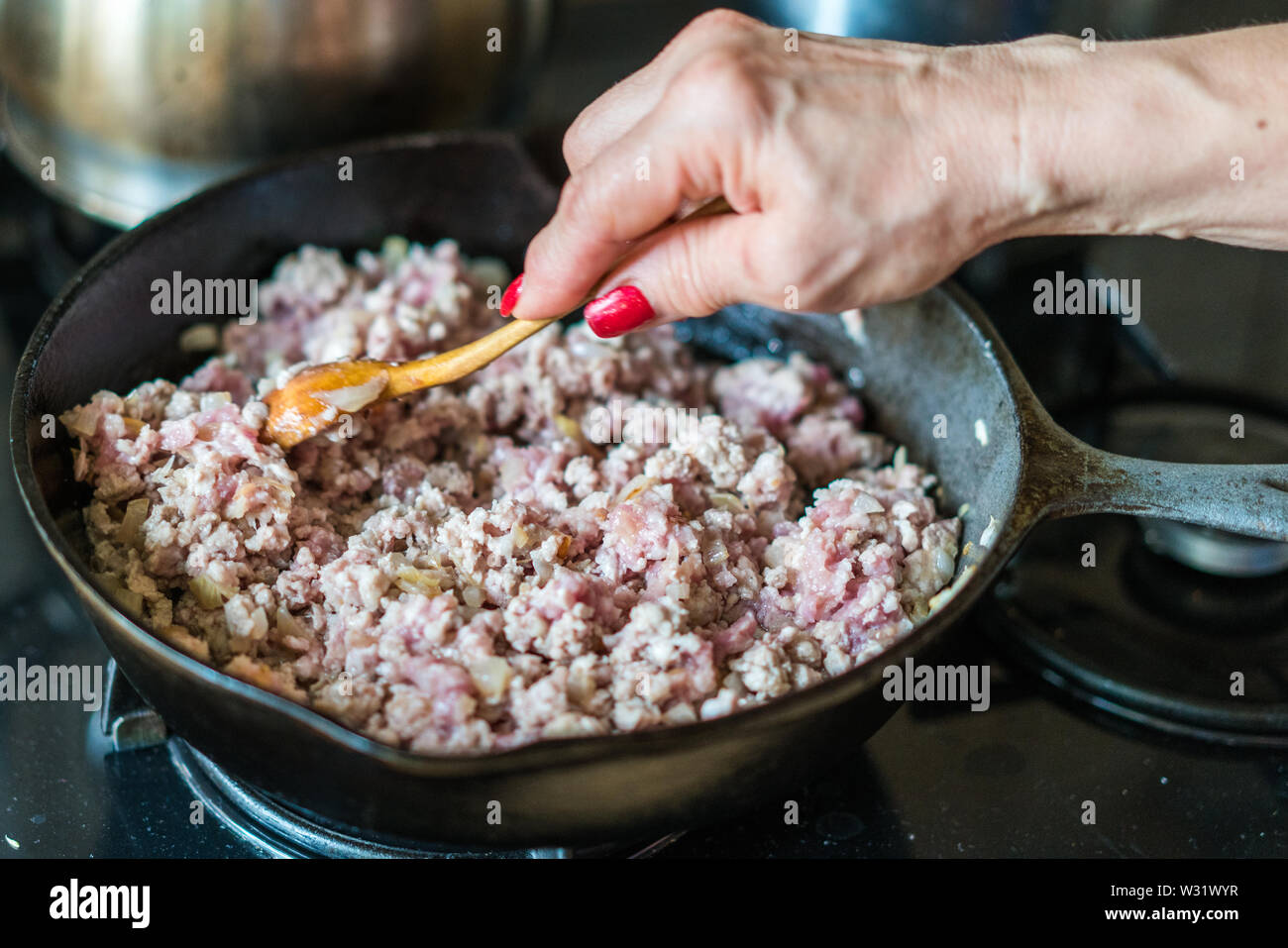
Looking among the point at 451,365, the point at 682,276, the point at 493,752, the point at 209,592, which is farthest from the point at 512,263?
the point at 493,752

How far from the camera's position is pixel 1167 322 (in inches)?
62.1

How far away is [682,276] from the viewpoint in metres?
1.01

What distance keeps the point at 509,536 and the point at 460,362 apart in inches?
7.9

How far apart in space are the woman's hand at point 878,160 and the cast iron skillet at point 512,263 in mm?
202

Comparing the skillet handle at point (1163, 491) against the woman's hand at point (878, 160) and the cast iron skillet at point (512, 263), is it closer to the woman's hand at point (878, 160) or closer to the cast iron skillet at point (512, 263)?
the cast iron skillet at point (512, 263)

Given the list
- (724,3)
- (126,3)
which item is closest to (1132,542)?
(724,3)

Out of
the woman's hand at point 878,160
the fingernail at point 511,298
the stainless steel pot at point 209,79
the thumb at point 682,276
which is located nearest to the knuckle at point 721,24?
the woman's hand at point 878,160

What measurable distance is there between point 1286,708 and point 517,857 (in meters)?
0.77

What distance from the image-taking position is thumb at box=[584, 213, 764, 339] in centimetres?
96

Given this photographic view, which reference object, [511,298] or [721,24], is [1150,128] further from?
[511,298]

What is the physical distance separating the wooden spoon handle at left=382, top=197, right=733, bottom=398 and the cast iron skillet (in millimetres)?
321

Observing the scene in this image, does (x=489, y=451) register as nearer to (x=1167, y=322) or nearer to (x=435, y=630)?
(x=435, y=630)

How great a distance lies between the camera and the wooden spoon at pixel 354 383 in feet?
3.71
